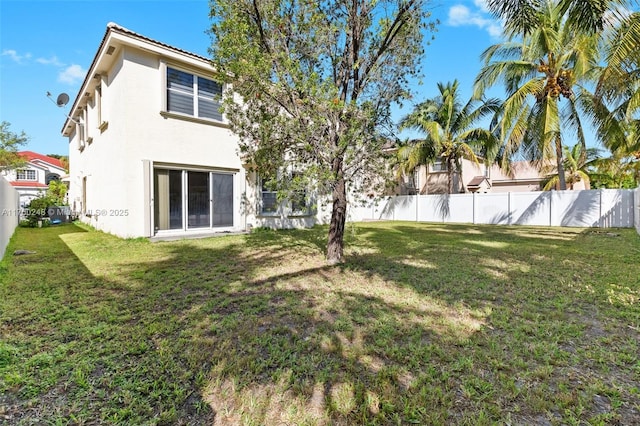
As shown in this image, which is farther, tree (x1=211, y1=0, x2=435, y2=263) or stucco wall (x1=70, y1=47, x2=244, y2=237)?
stucco wall (x1=70, y1=47, x2=244, y2=237)

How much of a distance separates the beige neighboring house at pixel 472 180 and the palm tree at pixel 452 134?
240cm

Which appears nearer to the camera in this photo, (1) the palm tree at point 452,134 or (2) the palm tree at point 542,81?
(2) the palm tree at point 542,81

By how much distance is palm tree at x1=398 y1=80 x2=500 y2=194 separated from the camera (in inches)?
742

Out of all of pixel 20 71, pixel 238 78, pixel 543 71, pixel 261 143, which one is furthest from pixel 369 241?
pixel 20 71

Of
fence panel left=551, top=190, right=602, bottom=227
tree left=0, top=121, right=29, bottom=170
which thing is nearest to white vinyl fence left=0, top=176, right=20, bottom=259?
fence panel left=551, top=190, right=602, bottom=227

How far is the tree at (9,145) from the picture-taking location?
1164 inches

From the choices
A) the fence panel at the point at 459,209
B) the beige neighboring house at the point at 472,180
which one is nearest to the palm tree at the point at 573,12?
the fence panel at the point at 459,209

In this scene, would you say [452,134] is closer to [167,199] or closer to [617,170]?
[617,170]

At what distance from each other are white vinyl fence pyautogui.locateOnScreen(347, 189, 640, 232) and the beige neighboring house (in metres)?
2.72

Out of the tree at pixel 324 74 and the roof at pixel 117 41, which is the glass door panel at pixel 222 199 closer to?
the roof at pixel 117 41

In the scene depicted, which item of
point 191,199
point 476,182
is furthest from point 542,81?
point 191,199

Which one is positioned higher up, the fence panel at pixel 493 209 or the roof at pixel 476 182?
the roof at pixel 476 182

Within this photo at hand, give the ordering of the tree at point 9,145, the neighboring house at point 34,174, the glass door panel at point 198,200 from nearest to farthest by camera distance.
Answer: the glass door panel at point 198,200 → the tree at point 9,145 → the neighboring house at point 34,174

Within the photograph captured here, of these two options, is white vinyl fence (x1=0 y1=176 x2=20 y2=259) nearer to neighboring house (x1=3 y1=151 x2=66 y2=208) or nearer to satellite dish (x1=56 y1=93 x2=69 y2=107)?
satellite dish (x1=56 y1=93 x2=69 y2=107)
